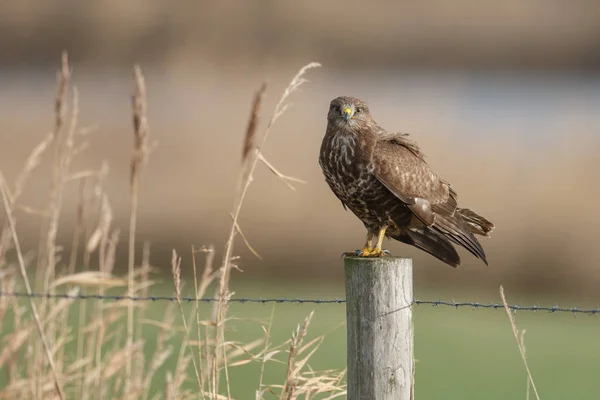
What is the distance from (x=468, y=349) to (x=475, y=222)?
3877 millimetres

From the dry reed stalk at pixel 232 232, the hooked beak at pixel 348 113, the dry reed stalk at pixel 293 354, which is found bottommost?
the dry reed stalk at pixel 293 354

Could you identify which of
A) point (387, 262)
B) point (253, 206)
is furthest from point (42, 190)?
point (387, 262)

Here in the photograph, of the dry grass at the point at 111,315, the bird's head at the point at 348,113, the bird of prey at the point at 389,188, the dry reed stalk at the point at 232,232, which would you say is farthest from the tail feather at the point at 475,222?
the dry reed stalk at the point at 232,232

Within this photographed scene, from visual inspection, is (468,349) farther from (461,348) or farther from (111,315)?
(111,315)

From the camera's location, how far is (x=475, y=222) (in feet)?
10.7

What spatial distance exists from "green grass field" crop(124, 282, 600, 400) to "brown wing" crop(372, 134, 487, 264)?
1.96 metres

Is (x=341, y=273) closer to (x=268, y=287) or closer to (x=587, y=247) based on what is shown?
(x=268, y=287)

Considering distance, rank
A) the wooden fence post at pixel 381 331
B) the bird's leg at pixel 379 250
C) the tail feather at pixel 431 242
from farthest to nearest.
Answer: the tail feather at pixel 431 242 → the bird's leg at pixel 379 250 → the wooden fence post at pixel 381 331

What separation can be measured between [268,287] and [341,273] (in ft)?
2.63

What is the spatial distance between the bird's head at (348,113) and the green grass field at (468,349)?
6.26 ft

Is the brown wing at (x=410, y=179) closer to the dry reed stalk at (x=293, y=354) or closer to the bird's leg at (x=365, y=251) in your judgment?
the bird's leg at (x=365, y=251)

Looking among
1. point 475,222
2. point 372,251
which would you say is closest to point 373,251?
point 372,251

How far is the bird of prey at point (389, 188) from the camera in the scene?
3064 mm

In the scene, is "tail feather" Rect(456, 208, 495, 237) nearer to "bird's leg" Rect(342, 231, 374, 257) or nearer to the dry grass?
"bird's leg" Rect(342, 231, 374, 257)
